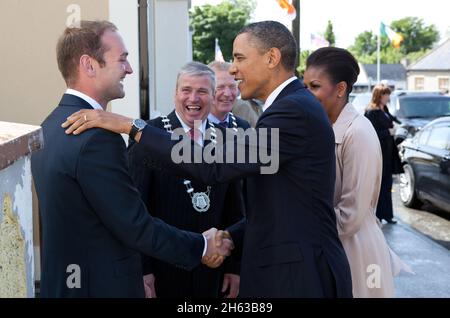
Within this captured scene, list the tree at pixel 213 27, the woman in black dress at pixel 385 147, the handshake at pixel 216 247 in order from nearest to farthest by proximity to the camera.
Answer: the handshake at pixel 216 247, the woman in black dress at pixel 385 147, the tree at pixel 213 27

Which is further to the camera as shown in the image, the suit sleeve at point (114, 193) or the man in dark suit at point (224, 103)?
the man in dark suit at point (224, 103)

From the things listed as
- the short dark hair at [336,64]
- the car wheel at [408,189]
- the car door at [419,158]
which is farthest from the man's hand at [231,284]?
the car wheel at [408,189]

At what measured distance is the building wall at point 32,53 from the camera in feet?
20.7

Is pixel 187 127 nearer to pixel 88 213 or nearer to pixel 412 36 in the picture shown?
pixel 88 213

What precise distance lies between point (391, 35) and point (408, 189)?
29851 mm

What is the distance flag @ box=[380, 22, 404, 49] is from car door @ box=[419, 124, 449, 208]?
29450 mm

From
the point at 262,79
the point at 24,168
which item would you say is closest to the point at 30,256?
the point at 24,168

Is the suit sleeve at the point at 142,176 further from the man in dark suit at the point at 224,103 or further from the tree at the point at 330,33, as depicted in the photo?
the tree at the point at 330,33

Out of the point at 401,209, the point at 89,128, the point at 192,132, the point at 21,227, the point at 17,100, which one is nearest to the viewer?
the point at 21,227

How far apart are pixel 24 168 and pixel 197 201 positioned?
1.73 m

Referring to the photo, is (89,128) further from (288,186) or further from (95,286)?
(288,186)

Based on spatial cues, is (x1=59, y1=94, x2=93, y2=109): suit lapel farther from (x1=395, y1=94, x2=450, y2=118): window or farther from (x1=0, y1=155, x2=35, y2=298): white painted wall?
(x1=395, y1=94, x2=450, y2=118): window

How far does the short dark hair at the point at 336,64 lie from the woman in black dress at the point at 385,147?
6.54 metres

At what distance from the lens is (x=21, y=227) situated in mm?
2160
